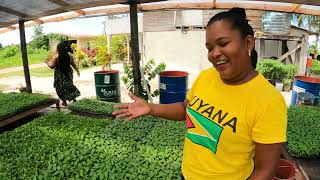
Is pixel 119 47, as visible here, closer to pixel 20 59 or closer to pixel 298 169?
pixel 20 59

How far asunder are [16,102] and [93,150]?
3.21 metres

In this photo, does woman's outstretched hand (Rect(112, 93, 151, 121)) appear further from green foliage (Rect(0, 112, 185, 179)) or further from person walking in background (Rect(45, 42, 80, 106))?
person walking in background (Rect(45, 42, 80, 106))

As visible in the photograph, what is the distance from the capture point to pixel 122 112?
205 centimetres

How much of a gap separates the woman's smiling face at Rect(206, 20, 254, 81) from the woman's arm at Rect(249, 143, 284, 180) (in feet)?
1.36

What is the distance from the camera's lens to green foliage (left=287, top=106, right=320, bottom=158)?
12.1ft

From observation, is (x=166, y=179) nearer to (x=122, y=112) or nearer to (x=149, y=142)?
(x=149, y=142)

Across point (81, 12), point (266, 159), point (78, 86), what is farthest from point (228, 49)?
point (78, 86)

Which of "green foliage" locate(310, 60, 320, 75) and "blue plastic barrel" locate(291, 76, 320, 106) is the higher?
"blue plastic barrel" locate(291, 76, 320, 106)

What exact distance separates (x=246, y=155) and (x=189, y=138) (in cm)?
38

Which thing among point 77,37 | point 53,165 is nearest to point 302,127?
point 53,165

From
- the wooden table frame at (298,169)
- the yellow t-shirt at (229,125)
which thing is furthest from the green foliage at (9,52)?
the yellow t-shirt at (229,125)

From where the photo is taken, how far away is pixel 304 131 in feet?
14.4

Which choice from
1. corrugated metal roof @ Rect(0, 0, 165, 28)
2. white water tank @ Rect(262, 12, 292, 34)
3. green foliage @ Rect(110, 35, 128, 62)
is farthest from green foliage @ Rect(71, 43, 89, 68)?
corrugated metal roof @ Rect(0, 0, 165, 28)

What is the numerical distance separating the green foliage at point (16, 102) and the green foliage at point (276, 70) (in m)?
10.3
